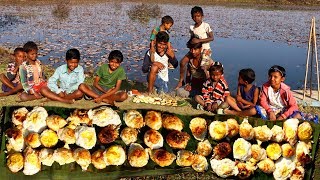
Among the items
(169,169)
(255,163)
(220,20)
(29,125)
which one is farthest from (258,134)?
(220,20)

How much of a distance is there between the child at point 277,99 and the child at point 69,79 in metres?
2.34

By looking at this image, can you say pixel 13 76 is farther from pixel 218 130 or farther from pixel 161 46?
pixel 218 130

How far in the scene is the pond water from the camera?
10.0 meters

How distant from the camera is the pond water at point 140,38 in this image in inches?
395

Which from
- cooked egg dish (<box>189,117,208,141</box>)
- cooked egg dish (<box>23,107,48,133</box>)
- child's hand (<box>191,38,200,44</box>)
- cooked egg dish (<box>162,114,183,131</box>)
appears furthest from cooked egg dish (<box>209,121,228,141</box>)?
child's hand (<box>191,38,200,44</box>)

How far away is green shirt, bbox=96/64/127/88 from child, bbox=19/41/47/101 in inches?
31.1

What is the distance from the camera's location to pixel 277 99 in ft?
14.1

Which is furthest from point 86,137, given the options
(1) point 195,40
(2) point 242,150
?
(1) point 195,40

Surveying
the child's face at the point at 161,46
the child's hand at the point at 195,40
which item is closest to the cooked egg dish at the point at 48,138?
the child's face at the point at 161,46

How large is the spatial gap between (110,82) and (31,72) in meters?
1.07

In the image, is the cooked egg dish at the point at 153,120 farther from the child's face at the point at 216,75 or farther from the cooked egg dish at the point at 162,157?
the child's face at the point at 216,75

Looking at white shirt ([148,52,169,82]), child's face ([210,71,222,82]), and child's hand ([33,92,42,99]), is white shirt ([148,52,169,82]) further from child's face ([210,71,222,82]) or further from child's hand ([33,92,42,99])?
child's hand ([33,92,42,99])

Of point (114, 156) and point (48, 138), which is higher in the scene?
point (48, 138)

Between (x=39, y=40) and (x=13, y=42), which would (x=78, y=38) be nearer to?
(x=39, y=40)
